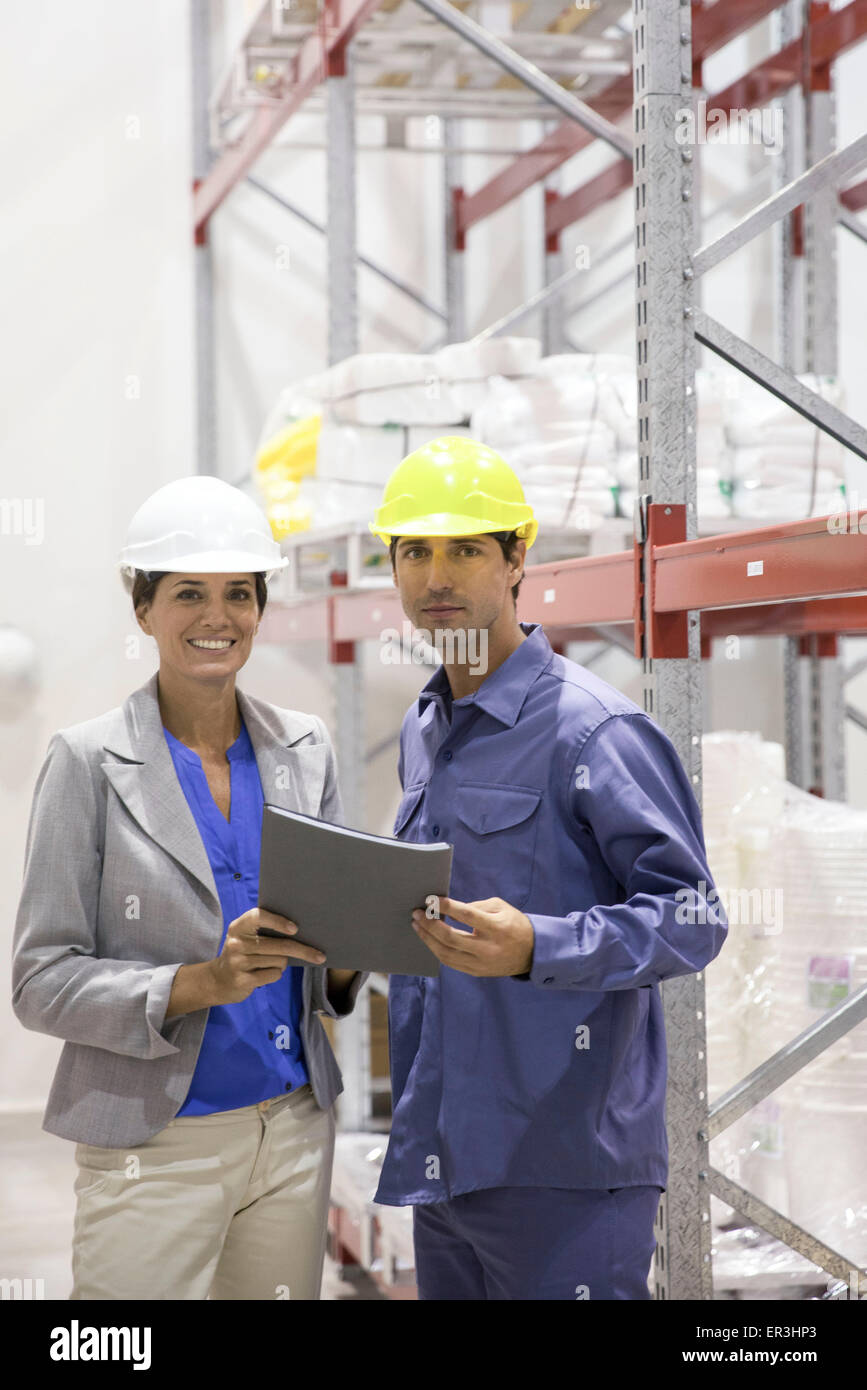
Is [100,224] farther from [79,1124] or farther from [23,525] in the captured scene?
[79,1124]

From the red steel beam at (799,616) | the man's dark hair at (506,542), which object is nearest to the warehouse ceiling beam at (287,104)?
the red steel beam at (799,616)

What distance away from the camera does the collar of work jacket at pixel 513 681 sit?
2637 millimetres

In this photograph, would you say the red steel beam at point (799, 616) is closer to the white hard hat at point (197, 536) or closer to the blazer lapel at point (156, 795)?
the white hard hat at point (197, 536)

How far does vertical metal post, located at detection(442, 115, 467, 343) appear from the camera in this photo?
27.9 feet

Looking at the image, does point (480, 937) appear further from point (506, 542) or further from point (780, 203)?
point (780, 203)

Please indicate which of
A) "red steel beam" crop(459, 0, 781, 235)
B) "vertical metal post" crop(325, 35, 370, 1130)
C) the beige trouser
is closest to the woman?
the beige trouser

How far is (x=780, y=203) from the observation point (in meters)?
3.23

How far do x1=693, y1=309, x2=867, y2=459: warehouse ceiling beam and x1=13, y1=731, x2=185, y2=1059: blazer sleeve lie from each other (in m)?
1.67

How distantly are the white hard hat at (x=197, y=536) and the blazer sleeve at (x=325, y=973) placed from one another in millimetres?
353

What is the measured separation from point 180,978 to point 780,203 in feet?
6.98

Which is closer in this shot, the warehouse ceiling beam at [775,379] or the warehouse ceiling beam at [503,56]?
the warehouse ceiling beam at [775,379]

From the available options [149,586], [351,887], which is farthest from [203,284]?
[351,887]

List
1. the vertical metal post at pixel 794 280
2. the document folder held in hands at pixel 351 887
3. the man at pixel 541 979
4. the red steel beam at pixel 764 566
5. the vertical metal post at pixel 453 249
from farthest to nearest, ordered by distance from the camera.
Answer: the vertical metal post at pixel 453 249, the vertical metal post at pixel 794 280, the red steel beam at pixel 764 566, the man at pixel 541 979, the document folder held in hands at pixel 351 887

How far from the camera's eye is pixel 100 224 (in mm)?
8273
